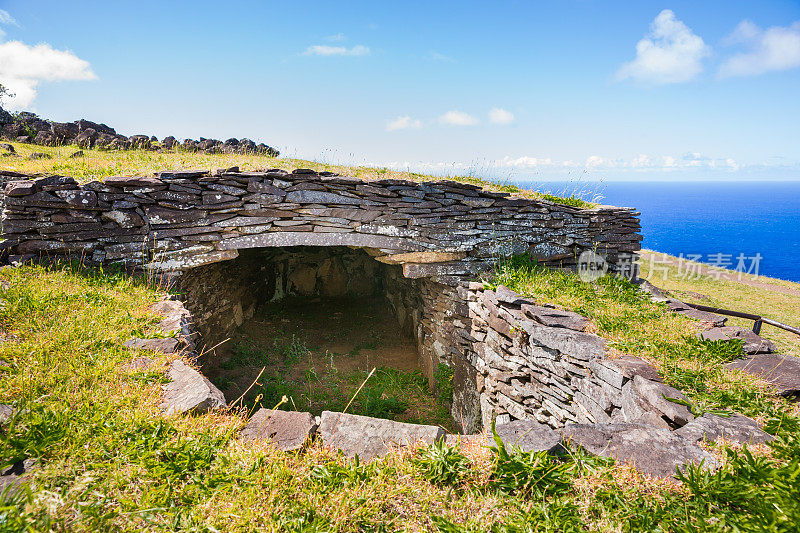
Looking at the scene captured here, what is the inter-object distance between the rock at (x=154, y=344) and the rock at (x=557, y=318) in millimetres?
4155

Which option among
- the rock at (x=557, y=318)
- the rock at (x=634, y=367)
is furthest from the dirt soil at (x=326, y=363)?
the rock at (x=634, y=367)

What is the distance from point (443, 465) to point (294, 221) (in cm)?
515

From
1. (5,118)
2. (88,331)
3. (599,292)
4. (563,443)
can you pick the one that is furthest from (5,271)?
(5,118)

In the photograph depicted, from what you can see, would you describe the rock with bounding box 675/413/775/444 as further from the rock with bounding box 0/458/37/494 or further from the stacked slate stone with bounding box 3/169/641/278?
the stacked slate stone with bounding box 3/169/641/278

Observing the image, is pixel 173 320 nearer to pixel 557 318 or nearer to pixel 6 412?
pixel 6 412

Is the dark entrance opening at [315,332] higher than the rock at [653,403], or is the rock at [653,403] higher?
the rock at [653,403]

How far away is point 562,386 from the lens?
14.6 ft

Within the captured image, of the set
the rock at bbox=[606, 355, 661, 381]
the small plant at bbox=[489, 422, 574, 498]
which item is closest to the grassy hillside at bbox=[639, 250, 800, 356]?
the rock at bbox=[606, 355, 661, 381]

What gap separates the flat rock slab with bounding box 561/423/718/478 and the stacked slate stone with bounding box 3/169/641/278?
14.2ft

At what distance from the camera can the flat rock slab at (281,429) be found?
282cm

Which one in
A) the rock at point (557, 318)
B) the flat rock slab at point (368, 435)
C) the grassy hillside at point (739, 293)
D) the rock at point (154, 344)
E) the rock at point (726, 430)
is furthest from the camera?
the grassy hillside at point (739, 293)

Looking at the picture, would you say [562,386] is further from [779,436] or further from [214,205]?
[214,205]

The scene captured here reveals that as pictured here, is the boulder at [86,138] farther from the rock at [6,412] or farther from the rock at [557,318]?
the rock at [557,318]

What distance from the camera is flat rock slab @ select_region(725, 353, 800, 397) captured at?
3.24 metres
